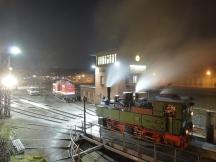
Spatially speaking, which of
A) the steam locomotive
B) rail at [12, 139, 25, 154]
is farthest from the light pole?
the steam locomotive

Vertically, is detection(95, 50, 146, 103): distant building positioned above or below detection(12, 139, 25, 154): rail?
above

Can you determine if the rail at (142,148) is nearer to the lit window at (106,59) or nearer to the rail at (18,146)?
the rail at (18,146)

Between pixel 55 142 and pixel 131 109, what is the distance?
670 centimetres

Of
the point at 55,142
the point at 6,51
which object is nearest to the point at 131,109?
the point at 55,142

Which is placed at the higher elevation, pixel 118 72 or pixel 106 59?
pixel 106 59

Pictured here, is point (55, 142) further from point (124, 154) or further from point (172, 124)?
point (172, 124)

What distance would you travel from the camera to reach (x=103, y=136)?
20.7m

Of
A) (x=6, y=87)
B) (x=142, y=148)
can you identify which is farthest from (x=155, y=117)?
(x=6, y=87)

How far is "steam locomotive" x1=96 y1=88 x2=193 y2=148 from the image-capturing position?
16.2 m

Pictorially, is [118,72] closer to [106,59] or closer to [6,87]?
[106,59]

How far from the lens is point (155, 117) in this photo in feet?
57.1

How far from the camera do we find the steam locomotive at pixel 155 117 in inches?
637

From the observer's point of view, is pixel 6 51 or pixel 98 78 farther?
pixel 98 78

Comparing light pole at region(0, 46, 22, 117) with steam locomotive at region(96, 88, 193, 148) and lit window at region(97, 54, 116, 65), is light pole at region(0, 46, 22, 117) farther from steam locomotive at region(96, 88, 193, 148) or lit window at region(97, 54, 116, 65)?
lit window at region(97, 54, 116, 65)
